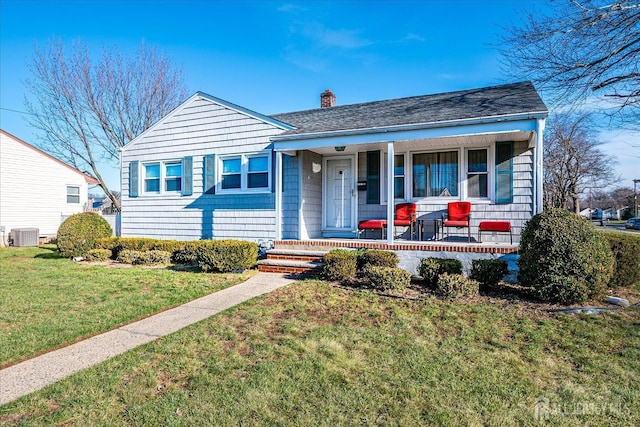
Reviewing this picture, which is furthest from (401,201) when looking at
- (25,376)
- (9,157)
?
(9,157)

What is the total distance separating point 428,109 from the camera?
29.4 feet

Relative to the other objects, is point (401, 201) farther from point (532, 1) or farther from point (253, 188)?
point (532, 1)

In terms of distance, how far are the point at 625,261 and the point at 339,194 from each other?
6.34 meters

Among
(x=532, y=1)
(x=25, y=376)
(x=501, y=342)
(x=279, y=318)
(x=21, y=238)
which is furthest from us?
(x=21, y=238)

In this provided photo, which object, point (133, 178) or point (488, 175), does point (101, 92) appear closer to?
point (133, 178)

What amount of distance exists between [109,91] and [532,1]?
64.6ft

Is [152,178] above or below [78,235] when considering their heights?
above

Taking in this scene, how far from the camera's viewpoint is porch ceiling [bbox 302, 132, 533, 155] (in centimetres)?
828

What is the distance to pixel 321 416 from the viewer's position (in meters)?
2.68

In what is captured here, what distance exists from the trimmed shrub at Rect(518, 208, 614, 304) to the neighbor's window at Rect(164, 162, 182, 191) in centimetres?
979

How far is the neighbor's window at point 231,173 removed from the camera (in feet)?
35.0

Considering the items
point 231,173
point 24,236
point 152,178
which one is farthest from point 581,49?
point 24,236

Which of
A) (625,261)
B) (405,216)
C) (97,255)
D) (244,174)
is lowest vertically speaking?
(97,255)

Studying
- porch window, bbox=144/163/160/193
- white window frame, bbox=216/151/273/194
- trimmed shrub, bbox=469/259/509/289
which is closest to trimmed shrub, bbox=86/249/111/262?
porch window, bbox=144/163/160/193
